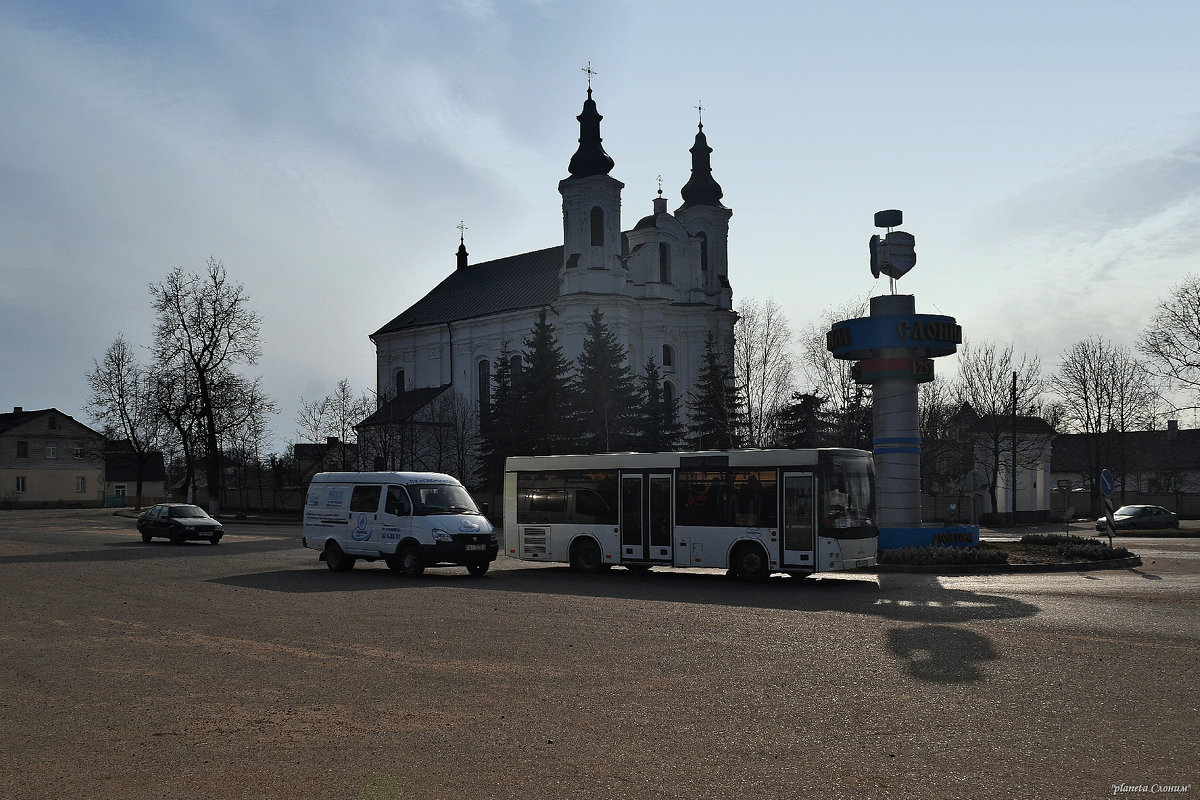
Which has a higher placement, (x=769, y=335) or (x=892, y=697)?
(x=769, y=335)

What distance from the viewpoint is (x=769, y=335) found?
174 ft

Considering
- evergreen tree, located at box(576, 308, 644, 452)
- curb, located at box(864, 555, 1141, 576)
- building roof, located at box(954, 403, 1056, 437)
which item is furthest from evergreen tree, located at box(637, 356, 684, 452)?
curb, located at box(864, 555, 1141, 576)

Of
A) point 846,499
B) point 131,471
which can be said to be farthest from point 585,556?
point 131,471

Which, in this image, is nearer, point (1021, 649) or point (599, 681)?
point (599, 681)

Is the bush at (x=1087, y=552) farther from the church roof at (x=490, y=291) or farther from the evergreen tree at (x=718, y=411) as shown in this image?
the church roof at (x=490, y=291)

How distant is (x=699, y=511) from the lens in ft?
71.3

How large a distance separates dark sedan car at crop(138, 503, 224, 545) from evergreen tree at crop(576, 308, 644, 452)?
23535 mm

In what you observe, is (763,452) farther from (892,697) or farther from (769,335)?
(769,335)

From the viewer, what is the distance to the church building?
65875mm

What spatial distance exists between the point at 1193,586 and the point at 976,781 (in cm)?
1513

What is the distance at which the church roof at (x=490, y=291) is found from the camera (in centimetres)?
7325

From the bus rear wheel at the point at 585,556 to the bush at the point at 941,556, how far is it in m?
6.40

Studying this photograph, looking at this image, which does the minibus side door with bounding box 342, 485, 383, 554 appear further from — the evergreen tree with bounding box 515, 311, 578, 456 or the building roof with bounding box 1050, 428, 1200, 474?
the building roof with bounding box 1050, 428, 1200, 474

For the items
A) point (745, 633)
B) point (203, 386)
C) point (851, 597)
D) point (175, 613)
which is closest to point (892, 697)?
point (745, 633)
